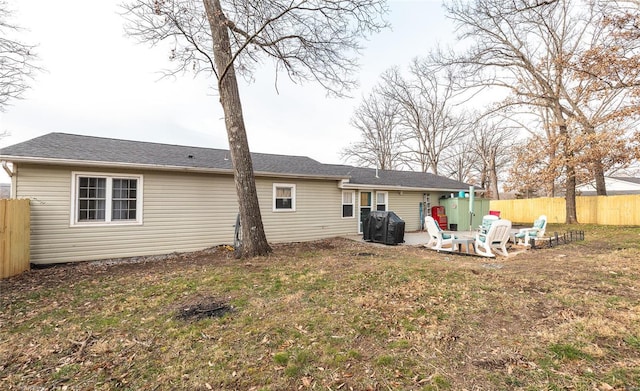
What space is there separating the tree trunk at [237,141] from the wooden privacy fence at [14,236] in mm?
4394

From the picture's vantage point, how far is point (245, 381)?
2.33 m

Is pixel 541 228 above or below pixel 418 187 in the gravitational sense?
below

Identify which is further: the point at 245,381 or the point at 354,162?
the point at 354,162

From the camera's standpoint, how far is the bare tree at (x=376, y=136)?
27.8 meters

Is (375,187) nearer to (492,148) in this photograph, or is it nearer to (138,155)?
(138,155)

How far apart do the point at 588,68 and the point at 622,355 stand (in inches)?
418

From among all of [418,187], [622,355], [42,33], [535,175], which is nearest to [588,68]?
[418,187]

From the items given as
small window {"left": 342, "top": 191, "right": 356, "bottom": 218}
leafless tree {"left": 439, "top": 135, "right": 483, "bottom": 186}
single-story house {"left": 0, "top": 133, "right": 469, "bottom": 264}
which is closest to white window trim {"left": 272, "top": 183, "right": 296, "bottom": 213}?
single-story house {"left": 0, "top": 133, "right": 469, "bottom": 264}

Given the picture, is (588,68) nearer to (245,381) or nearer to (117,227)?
(245,381)

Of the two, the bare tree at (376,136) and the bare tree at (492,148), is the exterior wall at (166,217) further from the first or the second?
the bare tree at (492,148)

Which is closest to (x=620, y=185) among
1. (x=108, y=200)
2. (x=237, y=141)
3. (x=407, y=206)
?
(x=407, y=206)

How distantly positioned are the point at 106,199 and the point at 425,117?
1048 inches

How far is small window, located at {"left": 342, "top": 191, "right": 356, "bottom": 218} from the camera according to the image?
39.5 ft

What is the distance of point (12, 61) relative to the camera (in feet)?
30.8
